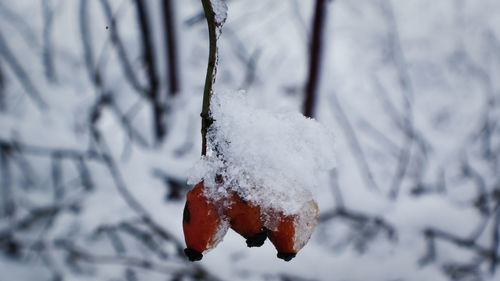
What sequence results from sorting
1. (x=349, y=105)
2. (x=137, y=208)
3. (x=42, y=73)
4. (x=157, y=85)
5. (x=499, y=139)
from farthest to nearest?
(x=349, y=105) < (x=499, y=139) < (x=42, y=73) < (x=157, y=85) < (x=137, y=208)

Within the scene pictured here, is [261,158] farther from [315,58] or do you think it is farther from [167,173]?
[167,173]

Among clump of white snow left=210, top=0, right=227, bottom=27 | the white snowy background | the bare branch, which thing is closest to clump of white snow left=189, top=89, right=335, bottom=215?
clump of white snow left=210, top=0, right=227, bottom=27

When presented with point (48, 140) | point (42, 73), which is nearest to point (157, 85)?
point (48, 140)

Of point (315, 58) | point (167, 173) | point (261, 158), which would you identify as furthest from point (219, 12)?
point (167, 173)

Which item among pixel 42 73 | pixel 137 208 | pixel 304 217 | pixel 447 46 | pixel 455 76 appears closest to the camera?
pixel 304 217

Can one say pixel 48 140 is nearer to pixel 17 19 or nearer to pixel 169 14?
pixel 169 14

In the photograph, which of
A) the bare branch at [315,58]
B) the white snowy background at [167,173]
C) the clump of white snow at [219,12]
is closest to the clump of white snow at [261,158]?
the clump of white snow at [219,12]
